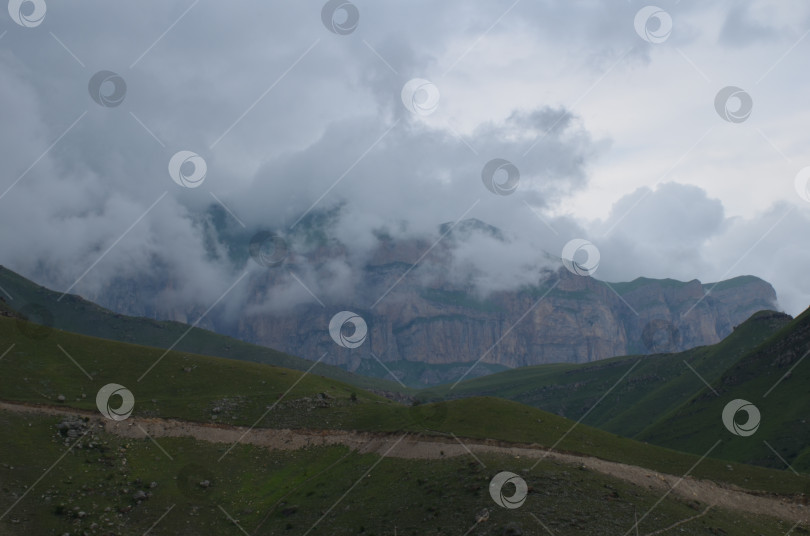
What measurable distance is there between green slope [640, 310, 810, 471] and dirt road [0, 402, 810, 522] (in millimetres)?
52227

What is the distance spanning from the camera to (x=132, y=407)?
3799 inches

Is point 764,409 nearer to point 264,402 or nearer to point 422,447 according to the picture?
point 422,447

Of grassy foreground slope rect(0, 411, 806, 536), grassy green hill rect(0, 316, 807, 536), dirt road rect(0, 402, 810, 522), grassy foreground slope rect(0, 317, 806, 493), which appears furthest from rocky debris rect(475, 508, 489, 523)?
grassy foreground slope rect(0, 317, 806, 493)

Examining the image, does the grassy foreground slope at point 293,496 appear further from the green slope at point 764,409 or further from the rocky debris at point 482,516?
the green slope at point 764,409

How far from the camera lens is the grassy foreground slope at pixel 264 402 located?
8650cm

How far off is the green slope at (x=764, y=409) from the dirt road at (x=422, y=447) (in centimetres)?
5223

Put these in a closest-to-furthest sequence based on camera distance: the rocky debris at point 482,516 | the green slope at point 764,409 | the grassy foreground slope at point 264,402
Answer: the rocky debris at point 482,516, the grassy foreground slope at point 264,402, the green slope at point 764,409

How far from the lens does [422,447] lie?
275ft

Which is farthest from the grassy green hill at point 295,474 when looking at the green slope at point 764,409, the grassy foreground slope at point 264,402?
the green slope at point 764,409

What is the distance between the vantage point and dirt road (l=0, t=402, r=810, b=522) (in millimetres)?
73688

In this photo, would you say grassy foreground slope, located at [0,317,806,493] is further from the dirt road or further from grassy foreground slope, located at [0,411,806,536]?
grassy foreground slope, located at [0,411,806,536]

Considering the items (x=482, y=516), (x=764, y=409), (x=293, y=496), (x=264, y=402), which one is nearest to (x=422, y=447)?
(x=293, y=496)

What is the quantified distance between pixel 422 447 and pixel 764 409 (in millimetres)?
109248

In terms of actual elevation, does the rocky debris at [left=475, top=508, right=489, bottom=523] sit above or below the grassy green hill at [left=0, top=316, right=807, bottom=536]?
below
